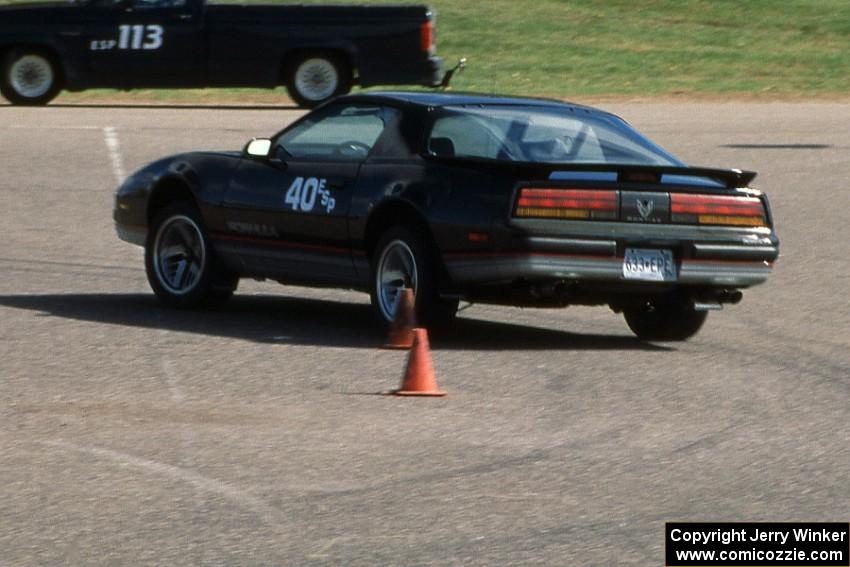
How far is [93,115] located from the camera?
2577 cm

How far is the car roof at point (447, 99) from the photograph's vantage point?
1135cm

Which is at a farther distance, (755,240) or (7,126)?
(7,126)

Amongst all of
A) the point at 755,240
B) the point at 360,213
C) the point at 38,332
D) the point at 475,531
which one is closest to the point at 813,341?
the point at 755,240

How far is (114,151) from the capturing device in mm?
21531

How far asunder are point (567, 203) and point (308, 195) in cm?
182

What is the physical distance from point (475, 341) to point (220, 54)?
15.4 metres

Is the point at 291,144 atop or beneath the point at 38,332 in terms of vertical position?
atop

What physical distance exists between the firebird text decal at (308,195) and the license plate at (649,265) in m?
1.83

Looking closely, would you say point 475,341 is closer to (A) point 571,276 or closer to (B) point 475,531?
(A) point 571,276

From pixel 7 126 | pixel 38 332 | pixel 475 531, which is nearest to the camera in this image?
pixel 475 531

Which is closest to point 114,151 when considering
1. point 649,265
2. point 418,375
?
point 649,265

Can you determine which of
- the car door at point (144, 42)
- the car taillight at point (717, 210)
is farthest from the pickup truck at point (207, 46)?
the car taillight at point (717, 210)

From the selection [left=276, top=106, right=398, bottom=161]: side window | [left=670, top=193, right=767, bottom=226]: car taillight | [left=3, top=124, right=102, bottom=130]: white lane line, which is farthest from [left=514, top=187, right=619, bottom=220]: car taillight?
[left=3, top=124, right=102, bottom=130]: white lane line

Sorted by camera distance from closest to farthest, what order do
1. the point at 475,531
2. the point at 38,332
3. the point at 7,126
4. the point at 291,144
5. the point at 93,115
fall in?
the point at 475,531 < the point at 38,332 < the point at 291,144 < the point at 7,126 < the point at 93,115
